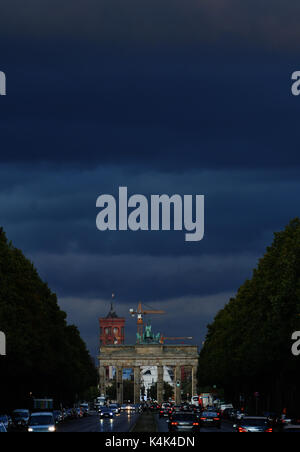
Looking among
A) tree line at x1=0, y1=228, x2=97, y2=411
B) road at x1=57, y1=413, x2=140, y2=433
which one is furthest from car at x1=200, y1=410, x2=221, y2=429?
tree line at x1=0, y1=228, x2=97, y2=411

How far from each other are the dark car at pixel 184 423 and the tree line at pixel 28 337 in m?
35.2

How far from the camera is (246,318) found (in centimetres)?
14712

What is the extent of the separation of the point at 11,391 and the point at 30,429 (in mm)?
67376

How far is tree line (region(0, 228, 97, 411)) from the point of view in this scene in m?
114

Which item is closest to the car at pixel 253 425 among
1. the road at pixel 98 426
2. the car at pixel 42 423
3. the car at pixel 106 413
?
the car at pixel 42 423

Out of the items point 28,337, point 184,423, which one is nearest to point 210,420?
point 28,337

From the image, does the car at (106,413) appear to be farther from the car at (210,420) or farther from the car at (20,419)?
the car at (210,420)

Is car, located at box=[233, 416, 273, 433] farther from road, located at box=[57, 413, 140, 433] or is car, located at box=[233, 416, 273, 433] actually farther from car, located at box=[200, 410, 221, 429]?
car, located at box=[200, 410, 221, 429]

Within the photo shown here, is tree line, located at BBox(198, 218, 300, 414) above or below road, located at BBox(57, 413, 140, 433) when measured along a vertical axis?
above

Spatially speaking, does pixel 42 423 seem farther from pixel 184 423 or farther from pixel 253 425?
pixel 253 425

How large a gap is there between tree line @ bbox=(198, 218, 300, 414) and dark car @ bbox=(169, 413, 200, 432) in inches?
1001

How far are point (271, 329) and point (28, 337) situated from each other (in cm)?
2872

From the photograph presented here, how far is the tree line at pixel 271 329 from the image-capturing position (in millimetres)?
104875
